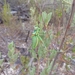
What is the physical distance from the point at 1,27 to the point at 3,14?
321mm

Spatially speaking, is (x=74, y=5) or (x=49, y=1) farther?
(x=49, y=1)

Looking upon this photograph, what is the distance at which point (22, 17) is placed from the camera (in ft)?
16.3

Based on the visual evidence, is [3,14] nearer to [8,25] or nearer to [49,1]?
[8,25]

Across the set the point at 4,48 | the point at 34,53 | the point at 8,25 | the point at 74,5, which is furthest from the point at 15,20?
the point at 74,5

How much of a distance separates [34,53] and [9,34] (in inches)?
93.5

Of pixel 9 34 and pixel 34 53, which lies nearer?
pixel 34 53

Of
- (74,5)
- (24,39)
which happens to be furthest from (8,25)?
(74,5)

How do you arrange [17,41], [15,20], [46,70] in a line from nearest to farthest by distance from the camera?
1. [46,70]
2. [17,41]
3. [15,20]

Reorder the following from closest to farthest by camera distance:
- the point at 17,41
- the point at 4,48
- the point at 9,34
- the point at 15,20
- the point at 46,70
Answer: the point at 46,70
the point at 4,48
the point at 17,41
the point at 9,34
the point at 15,20

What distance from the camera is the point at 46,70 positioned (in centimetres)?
179

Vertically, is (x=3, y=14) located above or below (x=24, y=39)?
above

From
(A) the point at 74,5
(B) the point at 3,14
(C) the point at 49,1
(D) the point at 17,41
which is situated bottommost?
(D) the point at 17,41

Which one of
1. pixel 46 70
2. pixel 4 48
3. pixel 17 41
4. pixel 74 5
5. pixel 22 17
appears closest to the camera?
pixel 74 5

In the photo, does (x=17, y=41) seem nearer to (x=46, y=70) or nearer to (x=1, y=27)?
(x=1, y=27)
